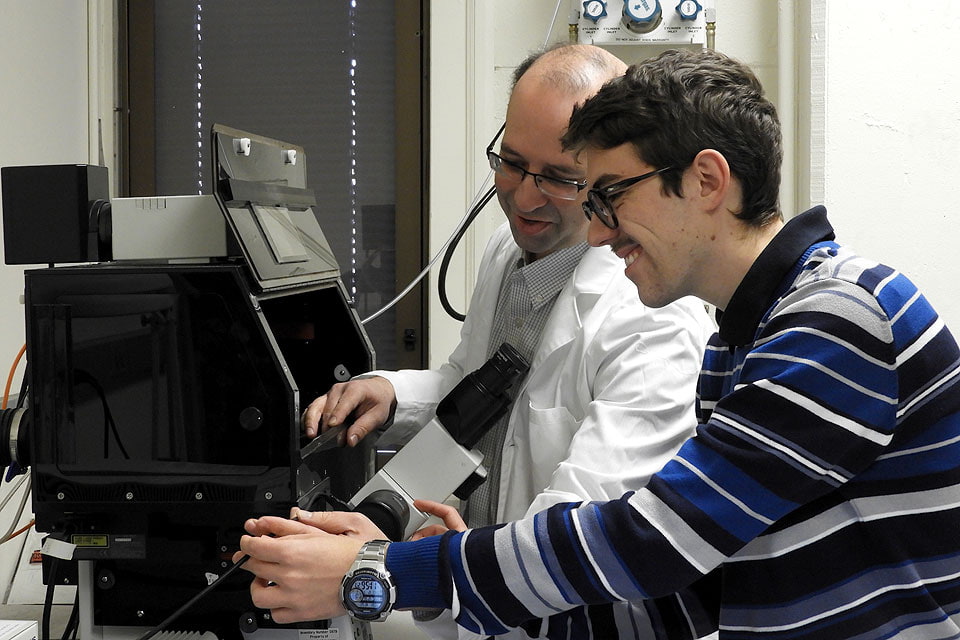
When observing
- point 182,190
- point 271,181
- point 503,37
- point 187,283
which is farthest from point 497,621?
point 182,190

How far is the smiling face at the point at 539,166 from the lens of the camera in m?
1.32

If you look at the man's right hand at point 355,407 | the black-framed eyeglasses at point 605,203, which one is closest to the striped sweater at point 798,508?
the black-framed eyeglasses at point 605,203

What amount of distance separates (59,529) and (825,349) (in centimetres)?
85

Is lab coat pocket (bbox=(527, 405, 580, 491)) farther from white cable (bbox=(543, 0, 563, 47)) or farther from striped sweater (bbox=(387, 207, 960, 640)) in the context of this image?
white cable (bbox=(543, 0, 563, 47))

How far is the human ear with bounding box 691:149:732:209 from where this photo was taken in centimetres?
88

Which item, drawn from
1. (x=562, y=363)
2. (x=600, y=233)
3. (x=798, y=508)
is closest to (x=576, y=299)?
(x=562, y=363)

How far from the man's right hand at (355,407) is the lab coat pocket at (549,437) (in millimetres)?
259

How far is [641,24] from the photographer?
216cm

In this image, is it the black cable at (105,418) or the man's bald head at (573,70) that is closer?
the black cable at (105,418)

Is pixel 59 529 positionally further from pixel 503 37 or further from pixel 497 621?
pixel 503 37

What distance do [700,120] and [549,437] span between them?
0.52m

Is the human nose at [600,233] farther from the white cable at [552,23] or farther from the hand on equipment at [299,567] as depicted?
the white cable at [552,23]

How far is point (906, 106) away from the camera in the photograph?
2154 millimetres

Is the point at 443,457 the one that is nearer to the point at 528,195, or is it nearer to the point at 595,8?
the point at 528,195
